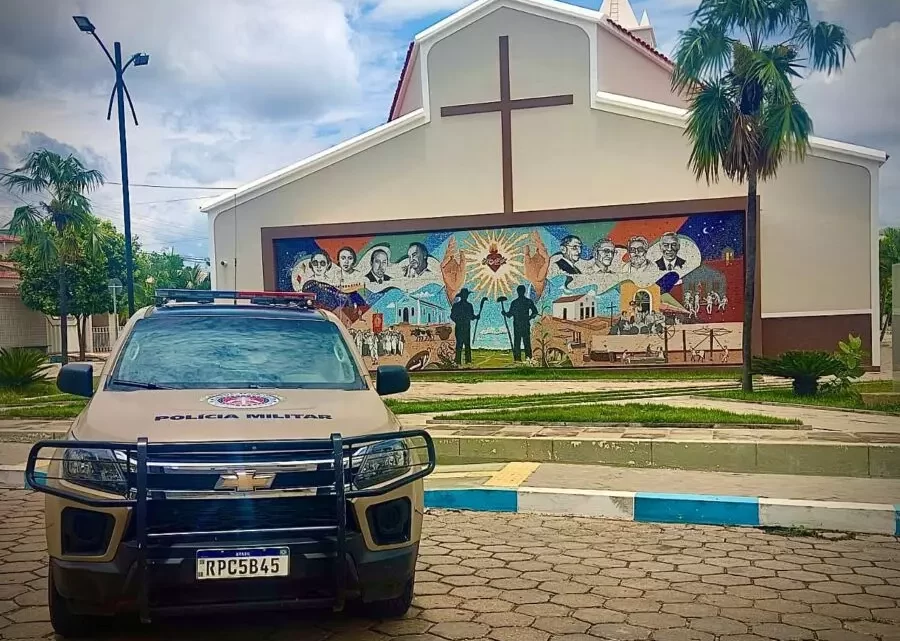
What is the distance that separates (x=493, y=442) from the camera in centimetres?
917

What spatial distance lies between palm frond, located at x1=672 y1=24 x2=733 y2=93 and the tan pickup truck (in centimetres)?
1065

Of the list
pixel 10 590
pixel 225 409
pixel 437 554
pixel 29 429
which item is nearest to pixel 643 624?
pixel 437 554

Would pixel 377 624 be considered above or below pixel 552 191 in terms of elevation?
below

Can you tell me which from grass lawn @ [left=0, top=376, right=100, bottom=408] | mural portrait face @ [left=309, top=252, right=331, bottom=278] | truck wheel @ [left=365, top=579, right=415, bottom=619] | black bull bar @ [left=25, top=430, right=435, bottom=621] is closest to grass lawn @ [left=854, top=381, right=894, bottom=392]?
truck wheel @ [left=365, top=579, right=415, bottom=619]

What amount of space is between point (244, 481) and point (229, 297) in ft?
7.73

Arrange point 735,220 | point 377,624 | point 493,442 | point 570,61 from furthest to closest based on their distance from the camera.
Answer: point 570,61
point 735,220
point 493,442
point 377,624

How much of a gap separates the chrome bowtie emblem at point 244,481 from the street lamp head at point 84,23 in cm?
785

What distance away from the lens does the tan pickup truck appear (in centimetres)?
347

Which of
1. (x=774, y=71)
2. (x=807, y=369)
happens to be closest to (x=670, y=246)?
(x=807, y=369)

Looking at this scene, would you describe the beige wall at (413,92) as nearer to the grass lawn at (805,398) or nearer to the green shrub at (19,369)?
the green shrub at (19,369)

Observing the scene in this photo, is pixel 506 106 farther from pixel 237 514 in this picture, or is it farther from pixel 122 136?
pixel 237 514

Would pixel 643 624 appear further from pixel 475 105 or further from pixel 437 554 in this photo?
pixel 475 105

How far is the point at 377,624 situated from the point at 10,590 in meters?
2.22

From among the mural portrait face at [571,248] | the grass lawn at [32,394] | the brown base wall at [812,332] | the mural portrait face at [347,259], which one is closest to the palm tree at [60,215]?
the grass lawn at [32,394]
